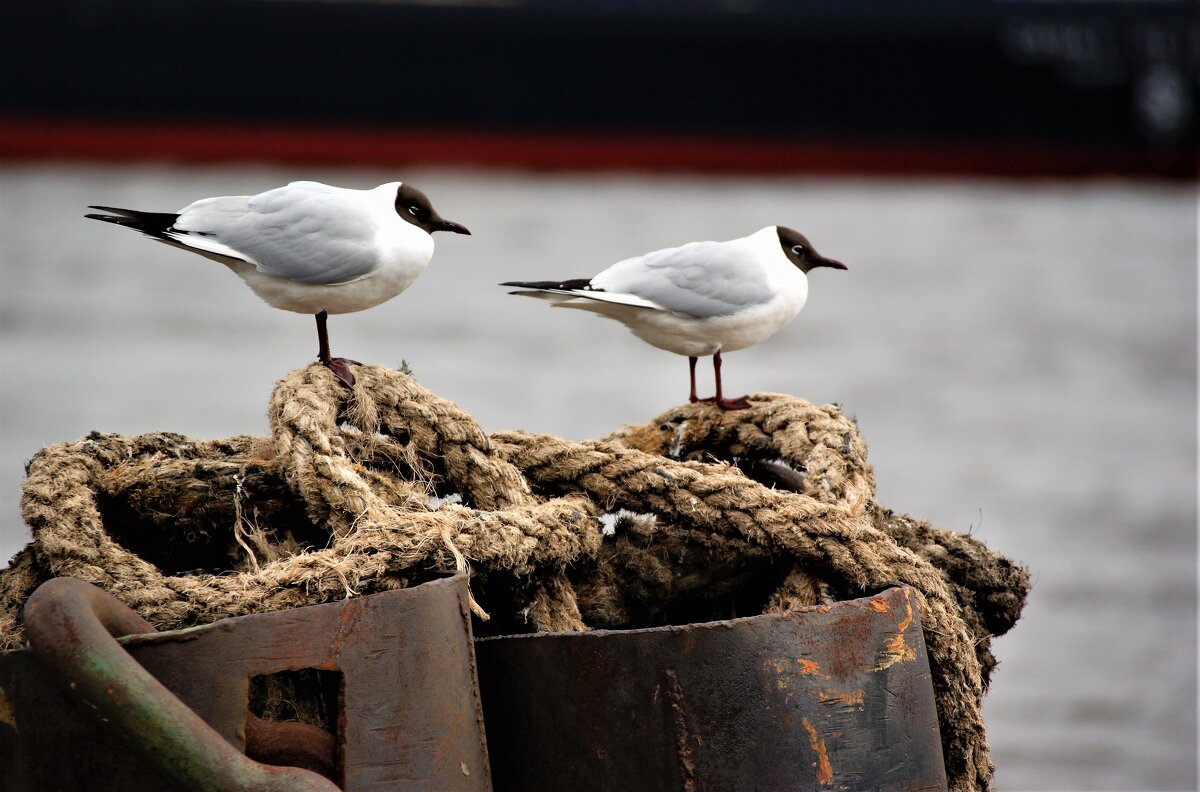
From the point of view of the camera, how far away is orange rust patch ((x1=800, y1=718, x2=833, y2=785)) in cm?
117

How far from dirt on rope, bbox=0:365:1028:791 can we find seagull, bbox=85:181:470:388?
0.88 feet

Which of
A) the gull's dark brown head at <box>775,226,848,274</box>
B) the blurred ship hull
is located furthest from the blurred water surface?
the gull's dark brown head at <box>775,226,848,274</box>

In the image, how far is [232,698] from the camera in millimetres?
1031

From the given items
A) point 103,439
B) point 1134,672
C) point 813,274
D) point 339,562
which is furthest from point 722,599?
point 813,274

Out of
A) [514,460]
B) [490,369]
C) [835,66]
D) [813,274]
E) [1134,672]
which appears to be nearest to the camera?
[514,460]

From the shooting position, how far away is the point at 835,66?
9719mm

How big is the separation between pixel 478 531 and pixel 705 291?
39.1 inches

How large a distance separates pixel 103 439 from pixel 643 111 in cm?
828

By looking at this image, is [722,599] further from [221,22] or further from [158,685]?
[221,22]

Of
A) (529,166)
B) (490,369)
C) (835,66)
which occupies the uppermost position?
(835,66)

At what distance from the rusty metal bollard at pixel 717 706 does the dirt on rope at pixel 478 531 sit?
11 centimetres

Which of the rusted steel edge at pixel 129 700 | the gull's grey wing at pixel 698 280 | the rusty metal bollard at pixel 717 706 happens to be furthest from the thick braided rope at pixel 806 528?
the gull's grey wing at pixel 698 280

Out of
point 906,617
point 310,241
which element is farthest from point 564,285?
point 906,617

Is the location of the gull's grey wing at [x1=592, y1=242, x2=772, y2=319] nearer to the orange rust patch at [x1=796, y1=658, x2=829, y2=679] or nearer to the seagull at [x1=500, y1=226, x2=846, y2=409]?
the seagull at [x1=500, y1=226, x2=846, y2=409]
